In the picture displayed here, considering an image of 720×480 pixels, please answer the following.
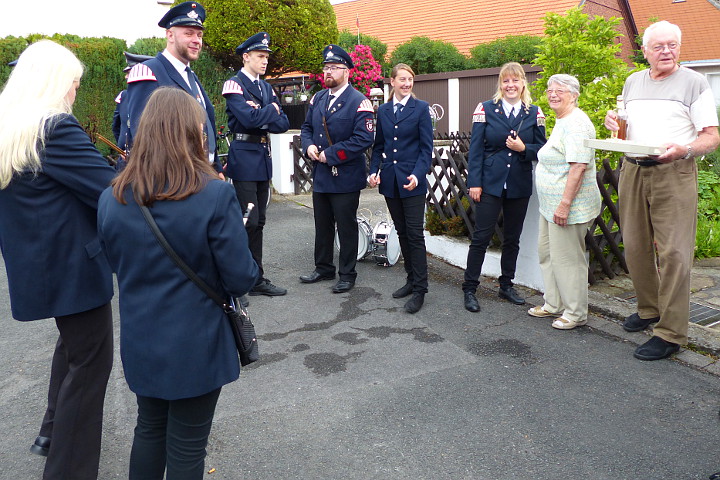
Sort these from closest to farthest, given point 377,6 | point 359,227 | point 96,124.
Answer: point 359,227 < point 96,124 < point 377,6

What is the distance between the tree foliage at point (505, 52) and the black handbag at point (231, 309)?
52.7 ft

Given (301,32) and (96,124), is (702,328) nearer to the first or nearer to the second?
(301,32)

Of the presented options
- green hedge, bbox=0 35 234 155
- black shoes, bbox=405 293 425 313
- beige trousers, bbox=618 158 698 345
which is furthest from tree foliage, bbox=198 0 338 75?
beige trousers, bbox=618 158 698 345

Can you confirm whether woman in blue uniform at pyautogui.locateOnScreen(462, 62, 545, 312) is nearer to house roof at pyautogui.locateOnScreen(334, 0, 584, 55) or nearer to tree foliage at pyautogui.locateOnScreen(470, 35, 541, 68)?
tree foliage at pyautogui.locateOnScreen(470, 35, 541, 68)

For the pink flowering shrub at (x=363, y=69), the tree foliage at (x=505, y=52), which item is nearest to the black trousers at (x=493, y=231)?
the pink flowering shrub at (x=363, y=69)

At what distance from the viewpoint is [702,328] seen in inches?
183

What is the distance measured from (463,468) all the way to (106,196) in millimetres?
2020

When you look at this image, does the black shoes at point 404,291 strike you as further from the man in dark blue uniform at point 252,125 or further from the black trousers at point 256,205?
the black trousers at point 256,205

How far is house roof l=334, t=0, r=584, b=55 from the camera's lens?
848 inches

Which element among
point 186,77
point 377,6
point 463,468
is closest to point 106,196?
point 463,468

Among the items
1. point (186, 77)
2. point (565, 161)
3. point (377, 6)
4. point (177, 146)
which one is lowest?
point (565, 161)

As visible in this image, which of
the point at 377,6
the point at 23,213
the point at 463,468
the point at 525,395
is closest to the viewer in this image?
the point at 23,213

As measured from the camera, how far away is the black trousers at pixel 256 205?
18.8 feet

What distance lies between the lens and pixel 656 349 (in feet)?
14.0
